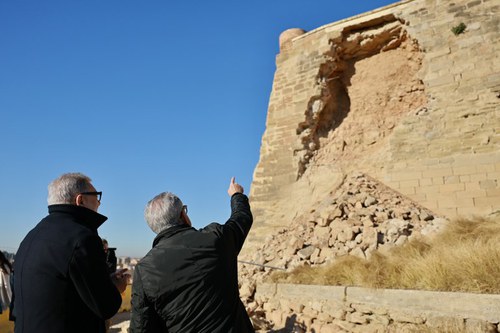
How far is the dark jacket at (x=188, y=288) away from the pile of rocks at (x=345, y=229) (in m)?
4.38

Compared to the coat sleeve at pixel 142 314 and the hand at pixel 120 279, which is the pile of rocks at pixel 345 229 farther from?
the coat sleeve at pixel 142 314

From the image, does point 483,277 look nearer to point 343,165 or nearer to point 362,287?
point 362,287

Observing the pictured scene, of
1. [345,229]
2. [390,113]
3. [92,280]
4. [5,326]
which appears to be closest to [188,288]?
[92,280]

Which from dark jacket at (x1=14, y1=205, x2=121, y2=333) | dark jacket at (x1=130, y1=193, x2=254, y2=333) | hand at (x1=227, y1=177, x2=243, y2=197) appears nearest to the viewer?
dark jacket at (x1=14, y1=205, x2=121, y2=333)

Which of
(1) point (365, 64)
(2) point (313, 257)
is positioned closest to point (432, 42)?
(1) point (365, 64)

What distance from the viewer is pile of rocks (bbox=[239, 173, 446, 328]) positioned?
6.91 m

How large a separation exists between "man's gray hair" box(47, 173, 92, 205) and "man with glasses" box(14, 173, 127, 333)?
17cm

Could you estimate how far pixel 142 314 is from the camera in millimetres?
2166

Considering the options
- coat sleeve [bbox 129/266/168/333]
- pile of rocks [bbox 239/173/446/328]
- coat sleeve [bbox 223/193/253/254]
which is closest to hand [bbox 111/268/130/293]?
coat sleeve [bbox 129/266/168/333]

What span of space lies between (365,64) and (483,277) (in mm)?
7004

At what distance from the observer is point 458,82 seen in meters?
8.19

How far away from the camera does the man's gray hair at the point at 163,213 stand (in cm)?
238

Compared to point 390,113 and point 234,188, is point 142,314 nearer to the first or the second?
point 234,188

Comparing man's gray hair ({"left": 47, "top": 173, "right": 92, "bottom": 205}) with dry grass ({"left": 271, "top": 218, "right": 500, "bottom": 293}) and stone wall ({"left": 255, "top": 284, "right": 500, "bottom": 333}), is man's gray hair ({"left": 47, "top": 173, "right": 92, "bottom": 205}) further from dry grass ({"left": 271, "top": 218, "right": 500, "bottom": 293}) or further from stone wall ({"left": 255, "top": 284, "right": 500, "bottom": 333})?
dry grass ({"left": 271, "top": 218, "right": 500, "bottom": 293})
